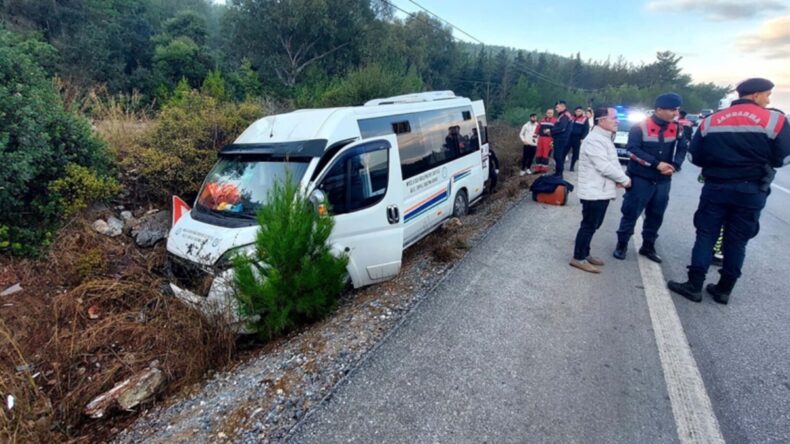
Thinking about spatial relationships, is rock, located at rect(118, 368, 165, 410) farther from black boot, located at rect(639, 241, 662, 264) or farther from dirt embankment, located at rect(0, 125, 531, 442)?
black boot, located at rect(639, 241, 662, 264)


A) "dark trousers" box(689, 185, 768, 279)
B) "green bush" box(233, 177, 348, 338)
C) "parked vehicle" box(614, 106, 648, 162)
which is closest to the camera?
"green bush" box(233, 177, 348, 338)

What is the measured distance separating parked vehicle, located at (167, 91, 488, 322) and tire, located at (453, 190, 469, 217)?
1.72 m

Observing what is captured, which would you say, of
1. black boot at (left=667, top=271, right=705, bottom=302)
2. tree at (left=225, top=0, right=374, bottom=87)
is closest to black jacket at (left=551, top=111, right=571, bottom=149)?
black boot at (left=667, top=271, right=705, bottom=302)

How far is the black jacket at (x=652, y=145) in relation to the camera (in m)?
4.38

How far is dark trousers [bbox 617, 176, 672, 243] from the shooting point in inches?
179

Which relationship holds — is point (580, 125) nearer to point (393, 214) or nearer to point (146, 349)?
point (393, 214)

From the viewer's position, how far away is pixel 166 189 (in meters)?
6.35

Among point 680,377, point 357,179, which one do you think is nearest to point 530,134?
point 357,179

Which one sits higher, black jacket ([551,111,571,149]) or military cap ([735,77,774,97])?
military cap ([735,77,774,97])

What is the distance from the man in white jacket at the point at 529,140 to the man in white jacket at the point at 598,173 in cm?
594

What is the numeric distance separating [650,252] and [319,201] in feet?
14.2

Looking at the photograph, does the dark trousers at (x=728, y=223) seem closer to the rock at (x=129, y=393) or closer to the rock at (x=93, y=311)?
the rock at (x=129, y=393)

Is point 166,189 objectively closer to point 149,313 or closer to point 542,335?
point 149,313

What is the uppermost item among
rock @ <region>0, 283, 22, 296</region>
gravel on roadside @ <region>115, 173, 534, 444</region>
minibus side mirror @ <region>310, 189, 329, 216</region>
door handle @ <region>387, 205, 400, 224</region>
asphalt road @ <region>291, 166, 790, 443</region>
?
minibus side mirror @ <region>310, 189, 329, 216</region>
